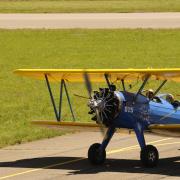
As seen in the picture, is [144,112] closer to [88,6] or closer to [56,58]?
[56,58]

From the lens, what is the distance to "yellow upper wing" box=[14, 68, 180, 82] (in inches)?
686

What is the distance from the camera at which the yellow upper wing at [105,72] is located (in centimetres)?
1742

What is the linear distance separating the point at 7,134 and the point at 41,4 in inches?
1738

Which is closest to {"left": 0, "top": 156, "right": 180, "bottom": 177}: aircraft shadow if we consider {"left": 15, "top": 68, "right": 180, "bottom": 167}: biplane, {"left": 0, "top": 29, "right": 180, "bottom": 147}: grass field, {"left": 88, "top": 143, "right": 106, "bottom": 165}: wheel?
{"left": 88, "top": 143, "right": 106, "bottom": 165}: wheel

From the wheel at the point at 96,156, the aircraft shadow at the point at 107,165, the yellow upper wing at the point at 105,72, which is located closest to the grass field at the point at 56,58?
the aircraft shadow at the point at 107,165

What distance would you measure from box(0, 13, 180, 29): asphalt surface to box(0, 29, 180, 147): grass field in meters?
2.56

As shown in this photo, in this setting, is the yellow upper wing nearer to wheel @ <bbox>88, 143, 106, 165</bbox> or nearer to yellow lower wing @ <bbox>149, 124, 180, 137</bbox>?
yellow lower wing @ <bbox>149, 124, 180, 137</bbox>

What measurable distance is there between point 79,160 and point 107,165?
995 millimetres

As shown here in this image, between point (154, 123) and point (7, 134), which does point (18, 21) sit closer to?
point (7, 134)

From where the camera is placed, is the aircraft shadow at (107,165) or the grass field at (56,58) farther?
the grass field at (56,58)

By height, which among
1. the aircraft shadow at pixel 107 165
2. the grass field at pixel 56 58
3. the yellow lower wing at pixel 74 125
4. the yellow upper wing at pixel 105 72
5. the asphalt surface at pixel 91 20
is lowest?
the aircraft shadow at pixel 107 165

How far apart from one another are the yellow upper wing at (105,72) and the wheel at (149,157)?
1586 millimetres

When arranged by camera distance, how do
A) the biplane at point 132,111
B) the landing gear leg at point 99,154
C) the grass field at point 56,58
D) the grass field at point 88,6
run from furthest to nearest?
the grass field at point 88,6
the grass field at point 56,58
the landing gear leg at point 99,154
the biplane at point 132,111

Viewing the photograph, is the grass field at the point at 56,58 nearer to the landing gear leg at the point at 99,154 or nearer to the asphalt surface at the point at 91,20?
the asphalt surface at the point at 91,20
